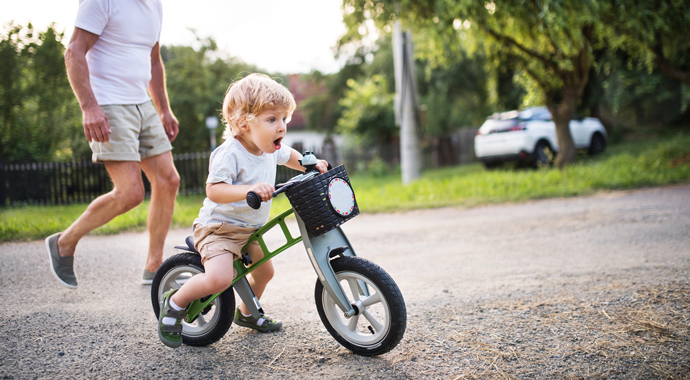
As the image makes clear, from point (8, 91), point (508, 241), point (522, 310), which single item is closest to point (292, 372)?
point (522, 310)

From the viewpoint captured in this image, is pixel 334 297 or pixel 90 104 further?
pixel 90 104

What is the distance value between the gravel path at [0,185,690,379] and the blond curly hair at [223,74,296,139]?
1.17 m

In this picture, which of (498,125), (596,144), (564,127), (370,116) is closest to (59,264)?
(564,127)

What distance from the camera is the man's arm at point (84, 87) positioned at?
3025 millimetres

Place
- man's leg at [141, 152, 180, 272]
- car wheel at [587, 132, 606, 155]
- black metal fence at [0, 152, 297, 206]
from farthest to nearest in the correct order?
car wheel at [587, 132, 606, 155], black metal fence at [0, 152, 297, 206], man's leg at [141, 152, 180, 272]

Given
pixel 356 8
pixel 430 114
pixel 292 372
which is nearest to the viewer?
pixel 292 372

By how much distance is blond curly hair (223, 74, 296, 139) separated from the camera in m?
2.32

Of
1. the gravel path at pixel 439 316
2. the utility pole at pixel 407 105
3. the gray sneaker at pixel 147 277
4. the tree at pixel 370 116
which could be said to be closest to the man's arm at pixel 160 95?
the gray sneaker at pixel 147 277

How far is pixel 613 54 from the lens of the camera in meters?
15.9

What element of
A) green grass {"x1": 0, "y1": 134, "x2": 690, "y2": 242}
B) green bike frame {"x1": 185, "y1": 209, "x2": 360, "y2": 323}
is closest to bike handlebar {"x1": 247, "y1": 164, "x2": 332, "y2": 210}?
green bike frame {"x1": 185, "y1": 209, "x2": 360, "y2": 323}

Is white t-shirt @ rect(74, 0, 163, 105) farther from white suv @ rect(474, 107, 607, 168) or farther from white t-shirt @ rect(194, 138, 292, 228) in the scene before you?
white suv @ rect(474, 107, 607, 168)

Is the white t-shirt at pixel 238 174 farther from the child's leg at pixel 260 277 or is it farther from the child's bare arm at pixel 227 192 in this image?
the child's leg at pixel 260 277

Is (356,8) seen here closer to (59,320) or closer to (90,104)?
(90,104)

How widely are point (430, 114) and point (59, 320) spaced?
2193 centimetres
